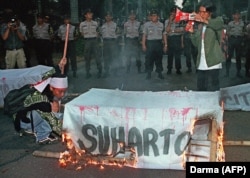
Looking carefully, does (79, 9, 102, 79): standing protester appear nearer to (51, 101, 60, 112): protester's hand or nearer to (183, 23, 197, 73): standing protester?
(183, 23, 197, 73): standing protester

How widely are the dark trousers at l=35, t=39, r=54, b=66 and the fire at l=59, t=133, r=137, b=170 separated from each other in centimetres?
719

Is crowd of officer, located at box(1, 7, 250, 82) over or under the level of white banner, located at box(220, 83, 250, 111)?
over

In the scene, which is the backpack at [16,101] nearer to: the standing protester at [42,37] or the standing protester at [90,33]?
the standing protester at [90,33]

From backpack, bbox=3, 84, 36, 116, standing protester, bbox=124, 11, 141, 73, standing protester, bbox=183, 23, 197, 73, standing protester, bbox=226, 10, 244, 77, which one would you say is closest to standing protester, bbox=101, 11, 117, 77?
standing protester, bbox=124, 11, 141, 73

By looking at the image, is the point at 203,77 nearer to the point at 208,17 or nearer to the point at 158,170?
the point at 208,17

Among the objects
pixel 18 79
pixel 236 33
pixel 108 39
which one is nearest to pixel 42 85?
pixel 18 79

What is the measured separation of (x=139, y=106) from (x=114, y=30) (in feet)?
23.1

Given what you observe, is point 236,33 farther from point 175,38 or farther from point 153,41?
point 153,41

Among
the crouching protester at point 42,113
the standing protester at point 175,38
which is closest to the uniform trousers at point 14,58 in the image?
the standing protester at point 175,38

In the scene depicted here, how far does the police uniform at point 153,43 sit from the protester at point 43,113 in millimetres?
5459

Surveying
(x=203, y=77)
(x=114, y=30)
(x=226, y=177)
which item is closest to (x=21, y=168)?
(x=226, y=177)

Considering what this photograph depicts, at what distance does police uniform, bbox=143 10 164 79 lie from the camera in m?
10.4

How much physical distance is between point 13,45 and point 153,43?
3614 millimetres

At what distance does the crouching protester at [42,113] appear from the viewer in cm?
501
